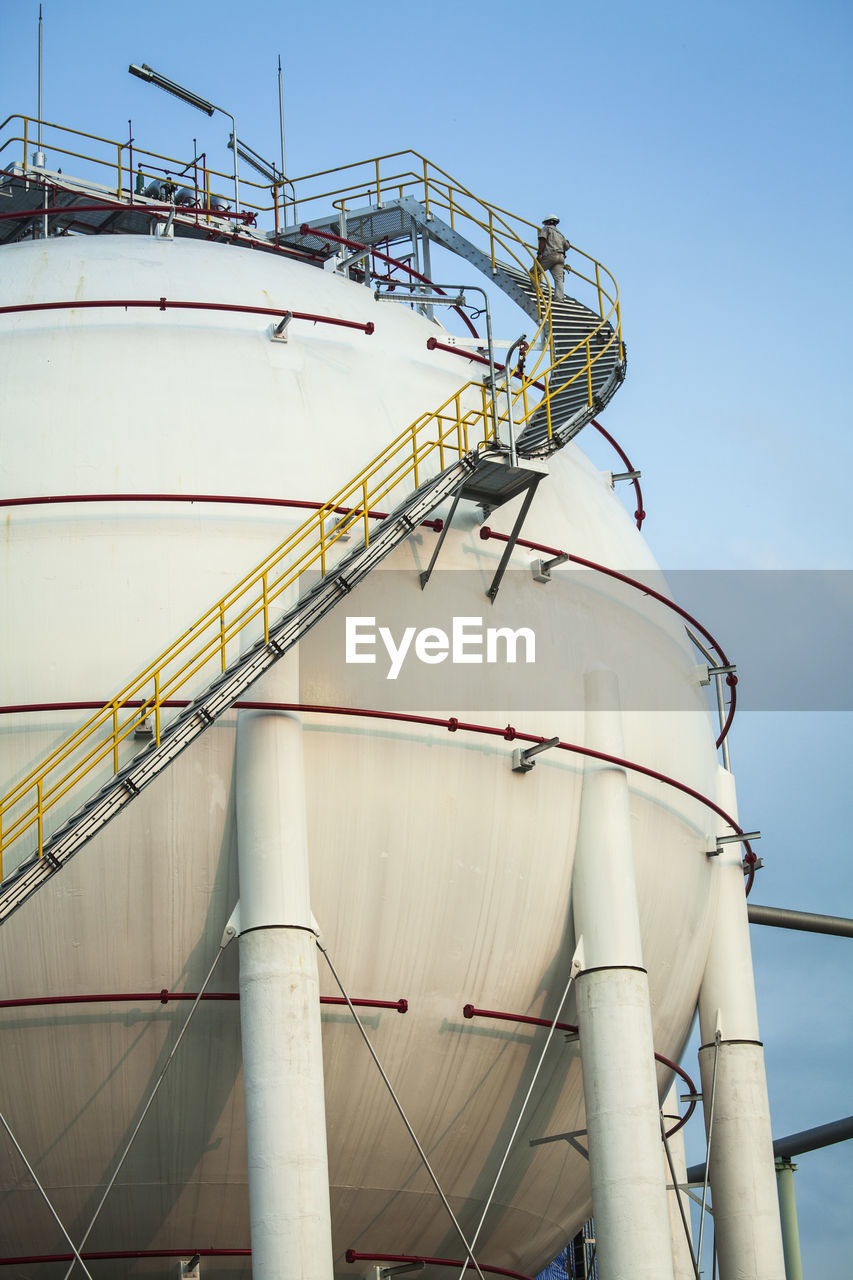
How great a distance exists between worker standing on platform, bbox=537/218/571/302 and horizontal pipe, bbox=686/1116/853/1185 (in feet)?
38.5

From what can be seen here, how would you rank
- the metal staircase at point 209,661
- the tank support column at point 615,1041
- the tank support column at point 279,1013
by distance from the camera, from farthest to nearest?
1. the tank support column at point 615,1041
2. the metal staircase at point 209,661
3. the tank support column at point 279,1013

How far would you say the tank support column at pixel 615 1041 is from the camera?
11.7 m

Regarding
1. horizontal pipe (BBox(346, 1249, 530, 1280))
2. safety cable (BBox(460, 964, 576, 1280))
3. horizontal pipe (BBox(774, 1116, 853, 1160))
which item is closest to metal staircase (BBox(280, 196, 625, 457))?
safety cable (BBox(460, 964, 576, 1280))

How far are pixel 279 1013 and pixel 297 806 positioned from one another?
1.44 metres

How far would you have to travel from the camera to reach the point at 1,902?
1052 centimetres

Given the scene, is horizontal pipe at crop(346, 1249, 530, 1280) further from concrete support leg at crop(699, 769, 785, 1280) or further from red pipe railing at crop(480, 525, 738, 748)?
red pipe railing at crop(480, 525, 738, 748)

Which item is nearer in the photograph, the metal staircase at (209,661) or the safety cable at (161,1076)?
the metal staircase at (209,661)

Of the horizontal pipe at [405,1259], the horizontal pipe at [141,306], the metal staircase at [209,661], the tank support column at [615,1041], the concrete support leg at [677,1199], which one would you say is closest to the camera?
the metal staircase at [209,661]

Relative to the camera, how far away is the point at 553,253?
1548 cm

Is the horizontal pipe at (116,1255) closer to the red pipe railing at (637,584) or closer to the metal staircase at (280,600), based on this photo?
A: the metal staircase at (280,600)

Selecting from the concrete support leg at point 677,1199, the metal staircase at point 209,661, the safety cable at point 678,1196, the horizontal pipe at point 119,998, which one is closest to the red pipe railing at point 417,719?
the metal staircase at point 209,661

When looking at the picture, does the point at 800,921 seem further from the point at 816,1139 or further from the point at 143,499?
the point at 143,499

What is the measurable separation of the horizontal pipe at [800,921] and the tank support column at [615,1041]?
7163 millimetres

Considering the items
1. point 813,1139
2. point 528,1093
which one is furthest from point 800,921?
point 528,1093
